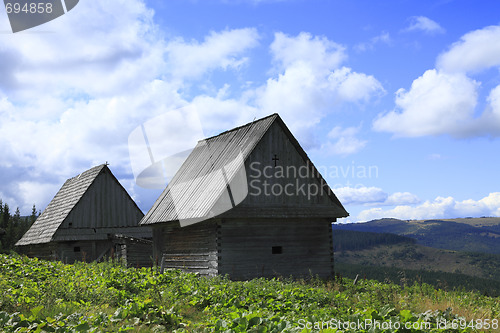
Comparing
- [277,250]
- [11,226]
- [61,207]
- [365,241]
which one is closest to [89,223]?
[61,207]

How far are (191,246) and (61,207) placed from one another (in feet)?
46.2

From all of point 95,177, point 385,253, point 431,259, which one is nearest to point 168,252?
point 95,177

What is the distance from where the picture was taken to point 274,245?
18109mm

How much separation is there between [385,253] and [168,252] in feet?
384

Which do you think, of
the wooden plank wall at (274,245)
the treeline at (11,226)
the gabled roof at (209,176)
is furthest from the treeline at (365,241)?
the wooden plank wall at (274,245)

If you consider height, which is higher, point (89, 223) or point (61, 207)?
point (61, 207)

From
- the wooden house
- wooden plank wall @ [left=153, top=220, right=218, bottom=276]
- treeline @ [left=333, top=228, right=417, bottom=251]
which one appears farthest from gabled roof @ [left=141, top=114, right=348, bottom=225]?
treeline @ [left=333, top=228, right=417, bottom=251]

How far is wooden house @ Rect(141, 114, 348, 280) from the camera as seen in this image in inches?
677

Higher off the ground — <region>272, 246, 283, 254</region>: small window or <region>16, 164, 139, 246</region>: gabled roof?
<region>16, 164, 139, 246</region>: gabled roof

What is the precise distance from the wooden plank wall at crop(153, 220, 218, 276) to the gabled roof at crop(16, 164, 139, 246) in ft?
28.2

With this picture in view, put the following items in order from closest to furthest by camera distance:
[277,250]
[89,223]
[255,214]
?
1. [255,214]
2. [277,250]
3. [89,223]

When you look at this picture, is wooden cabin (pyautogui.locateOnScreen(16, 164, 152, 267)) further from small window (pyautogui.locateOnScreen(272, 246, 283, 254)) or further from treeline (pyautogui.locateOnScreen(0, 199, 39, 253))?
treeline (pyautogui.locateOnScreen(0, 199, 39, 253))

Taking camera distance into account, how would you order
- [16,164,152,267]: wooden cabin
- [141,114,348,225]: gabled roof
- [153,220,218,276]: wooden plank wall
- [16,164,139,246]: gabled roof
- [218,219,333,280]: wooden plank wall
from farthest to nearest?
[16,164,139,246]: gabled roof → [16,164,152,267]: wooden cabin → [141,114,348,225]: gabled roof → [153,220,218,276]: wooden plank wall → [218,219,333,280]: wooden plank wall

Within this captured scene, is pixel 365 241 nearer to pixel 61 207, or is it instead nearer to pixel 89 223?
pixel 61 207
